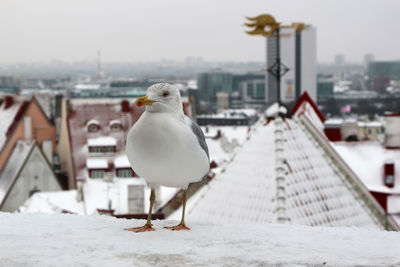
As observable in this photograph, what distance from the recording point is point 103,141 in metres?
37.9

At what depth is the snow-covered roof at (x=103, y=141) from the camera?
37.5m

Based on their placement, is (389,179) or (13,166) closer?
(389,179)

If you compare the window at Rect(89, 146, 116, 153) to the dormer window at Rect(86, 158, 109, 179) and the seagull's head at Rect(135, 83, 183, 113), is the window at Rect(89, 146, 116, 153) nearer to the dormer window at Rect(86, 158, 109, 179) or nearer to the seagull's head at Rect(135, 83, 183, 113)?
the dormer window at Rect(86, 158, 109, 179)

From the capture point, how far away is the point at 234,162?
12.1 m

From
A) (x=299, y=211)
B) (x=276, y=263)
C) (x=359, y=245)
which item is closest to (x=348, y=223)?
(x=299, y=211)

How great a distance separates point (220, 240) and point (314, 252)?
564 mm

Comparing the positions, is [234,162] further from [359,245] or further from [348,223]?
[359,245]

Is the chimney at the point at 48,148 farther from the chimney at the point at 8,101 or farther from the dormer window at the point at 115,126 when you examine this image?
the chimney at the point at 8,101

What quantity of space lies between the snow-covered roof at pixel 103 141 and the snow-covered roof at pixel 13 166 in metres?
3.48

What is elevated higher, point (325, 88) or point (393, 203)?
point (393, 203)

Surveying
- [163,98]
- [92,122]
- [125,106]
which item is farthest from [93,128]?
[163,98]

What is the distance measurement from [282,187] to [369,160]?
27.8ft

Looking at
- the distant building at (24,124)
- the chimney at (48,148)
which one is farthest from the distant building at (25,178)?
the chimney at (48,148)

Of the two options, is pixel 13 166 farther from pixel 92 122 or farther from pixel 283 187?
pixel 283 187
